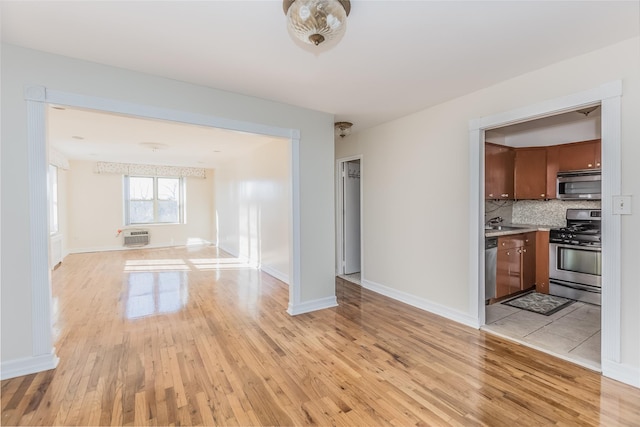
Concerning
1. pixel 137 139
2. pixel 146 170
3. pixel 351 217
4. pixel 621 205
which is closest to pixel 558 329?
pixel 621 205

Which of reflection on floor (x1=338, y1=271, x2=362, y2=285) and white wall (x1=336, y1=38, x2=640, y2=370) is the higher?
white wall (x1=336, y1=38, x2=640, y2=370)

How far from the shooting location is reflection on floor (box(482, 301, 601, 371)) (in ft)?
8.21

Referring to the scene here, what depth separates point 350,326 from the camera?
3152 mm

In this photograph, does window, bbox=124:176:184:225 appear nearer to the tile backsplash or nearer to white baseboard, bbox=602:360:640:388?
the tile backsplash

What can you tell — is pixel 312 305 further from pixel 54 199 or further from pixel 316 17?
pixel 54 199

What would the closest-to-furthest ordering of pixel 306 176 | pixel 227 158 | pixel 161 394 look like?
pixel 161 394, pixel 306 176, pixel 227 158

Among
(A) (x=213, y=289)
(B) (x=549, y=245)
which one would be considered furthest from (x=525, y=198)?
(A) (x=213, y=289)

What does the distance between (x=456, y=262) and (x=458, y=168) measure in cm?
110

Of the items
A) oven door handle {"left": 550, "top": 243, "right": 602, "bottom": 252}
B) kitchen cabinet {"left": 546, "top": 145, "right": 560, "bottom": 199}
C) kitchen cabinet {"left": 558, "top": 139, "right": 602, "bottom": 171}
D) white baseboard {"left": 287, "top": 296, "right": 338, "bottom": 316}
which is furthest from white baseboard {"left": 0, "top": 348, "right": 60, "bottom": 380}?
kitchen cabinet {"left": 558, "top": 139, "right": 602, "bottom": 171}

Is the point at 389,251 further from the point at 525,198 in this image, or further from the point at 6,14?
the point at 6,14

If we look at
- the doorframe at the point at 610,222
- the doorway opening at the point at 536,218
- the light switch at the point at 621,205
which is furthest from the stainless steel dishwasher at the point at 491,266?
the light switch at the point at 621,205

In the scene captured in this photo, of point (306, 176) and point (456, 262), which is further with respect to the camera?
point (306, 176)

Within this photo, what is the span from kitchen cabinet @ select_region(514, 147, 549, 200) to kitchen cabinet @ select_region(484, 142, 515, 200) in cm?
9

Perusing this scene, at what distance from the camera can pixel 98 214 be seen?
803 centimetres
